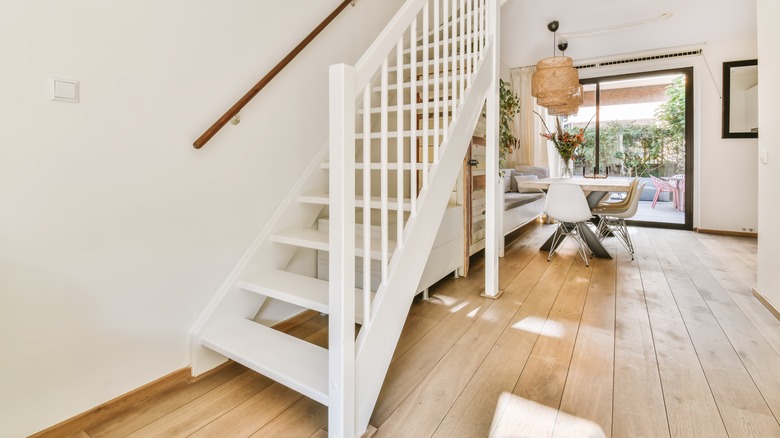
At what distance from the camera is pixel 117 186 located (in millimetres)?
1447

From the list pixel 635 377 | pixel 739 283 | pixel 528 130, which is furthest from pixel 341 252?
pixel 528 130

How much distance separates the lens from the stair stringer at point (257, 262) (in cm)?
175

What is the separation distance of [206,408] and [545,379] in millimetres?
1394

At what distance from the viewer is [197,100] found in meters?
1.69

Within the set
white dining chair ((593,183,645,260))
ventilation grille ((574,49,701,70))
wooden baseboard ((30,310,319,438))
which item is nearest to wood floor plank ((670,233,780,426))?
white dining chair ((593,183,645,260))

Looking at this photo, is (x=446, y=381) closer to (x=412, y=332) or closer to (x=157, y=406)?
(x=412, y=332)

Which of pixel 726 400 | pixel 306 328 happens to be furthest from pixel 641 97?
pixel 306 328

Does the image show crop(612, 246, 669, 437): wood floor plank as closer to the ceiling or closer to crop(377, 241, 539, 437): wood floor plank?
crop(377, 241, 539, 437): wood floor plank

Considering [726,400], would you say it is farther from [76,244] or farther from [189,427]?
[76,244]

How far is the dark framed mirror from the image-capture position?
4820 mm

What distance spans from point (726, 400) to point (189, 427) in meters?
2.01

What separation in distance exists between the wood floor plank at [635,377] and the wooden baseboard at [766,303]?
639 millimetres

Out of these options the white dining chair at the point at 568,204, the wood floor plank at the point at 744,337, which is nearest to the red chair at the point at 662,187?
the wood floor plank at the point at 744,337

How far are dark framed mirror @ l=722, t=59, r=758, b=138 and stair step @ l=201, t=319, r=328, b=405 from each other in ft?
19.9
